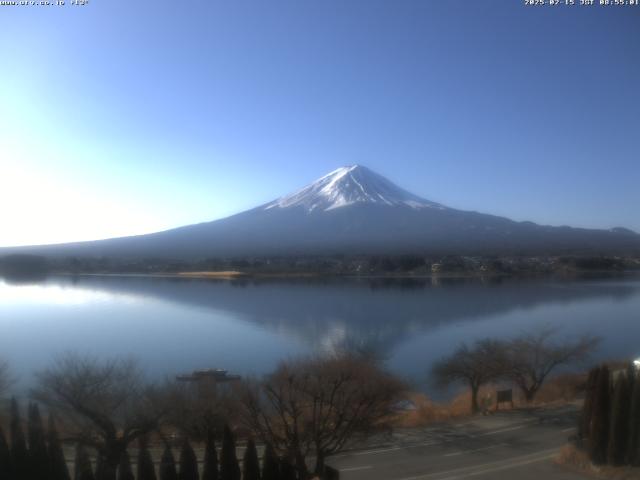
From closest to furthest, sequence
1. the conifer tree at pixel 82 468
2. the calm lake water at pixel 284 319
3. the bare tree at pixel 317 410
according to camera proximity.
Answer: the conifer tree at pixel 82 468, the bare tree at pixel 317 410, the calm lake water at pixel 284 319

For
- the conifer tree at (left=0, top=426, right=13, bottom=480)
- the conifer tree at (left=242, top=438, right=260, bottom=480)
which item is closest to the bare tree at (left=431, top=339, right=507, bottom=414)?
the conifer tree at (left=242, top=438, right=260, bottom=480)

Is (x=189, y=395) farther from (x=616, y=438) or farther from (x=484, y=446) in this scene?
(x=616, y=438)

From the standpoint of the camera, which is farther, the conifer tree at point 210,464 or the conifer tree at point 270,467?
the conifer tree at point 270,467

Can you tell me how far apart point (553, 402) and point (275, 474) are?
420 centimetres

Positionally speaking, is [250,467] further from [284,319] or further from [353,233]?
[353,233]

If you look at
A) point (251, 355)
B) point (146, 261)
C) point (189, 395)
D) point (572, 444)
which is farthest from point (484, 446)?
point (146, 261)

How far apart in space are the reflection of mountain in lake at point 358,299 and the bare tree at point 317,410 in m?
4.77

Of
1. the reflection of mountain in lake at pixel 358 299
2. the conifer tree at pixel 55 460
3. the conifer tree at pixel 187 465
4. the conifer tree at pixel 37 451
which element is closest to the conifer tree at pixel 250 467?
the conifer tree at pixel 187 465

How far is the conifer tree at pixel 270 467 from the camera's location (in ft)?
11.8

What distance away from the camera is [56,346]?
931 centimetres

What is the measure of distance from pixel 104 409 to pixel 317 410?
1.61m

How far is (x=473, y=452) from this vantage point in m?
4.63

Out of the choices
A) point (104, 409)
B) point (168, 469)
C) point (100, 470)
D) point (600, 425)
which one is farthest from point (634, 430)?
point (104, 409)

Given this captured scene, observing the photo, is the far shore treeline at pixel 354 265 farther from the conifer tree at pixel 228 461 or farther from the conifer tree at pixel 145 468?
the conifer tree at pixel 145 468
